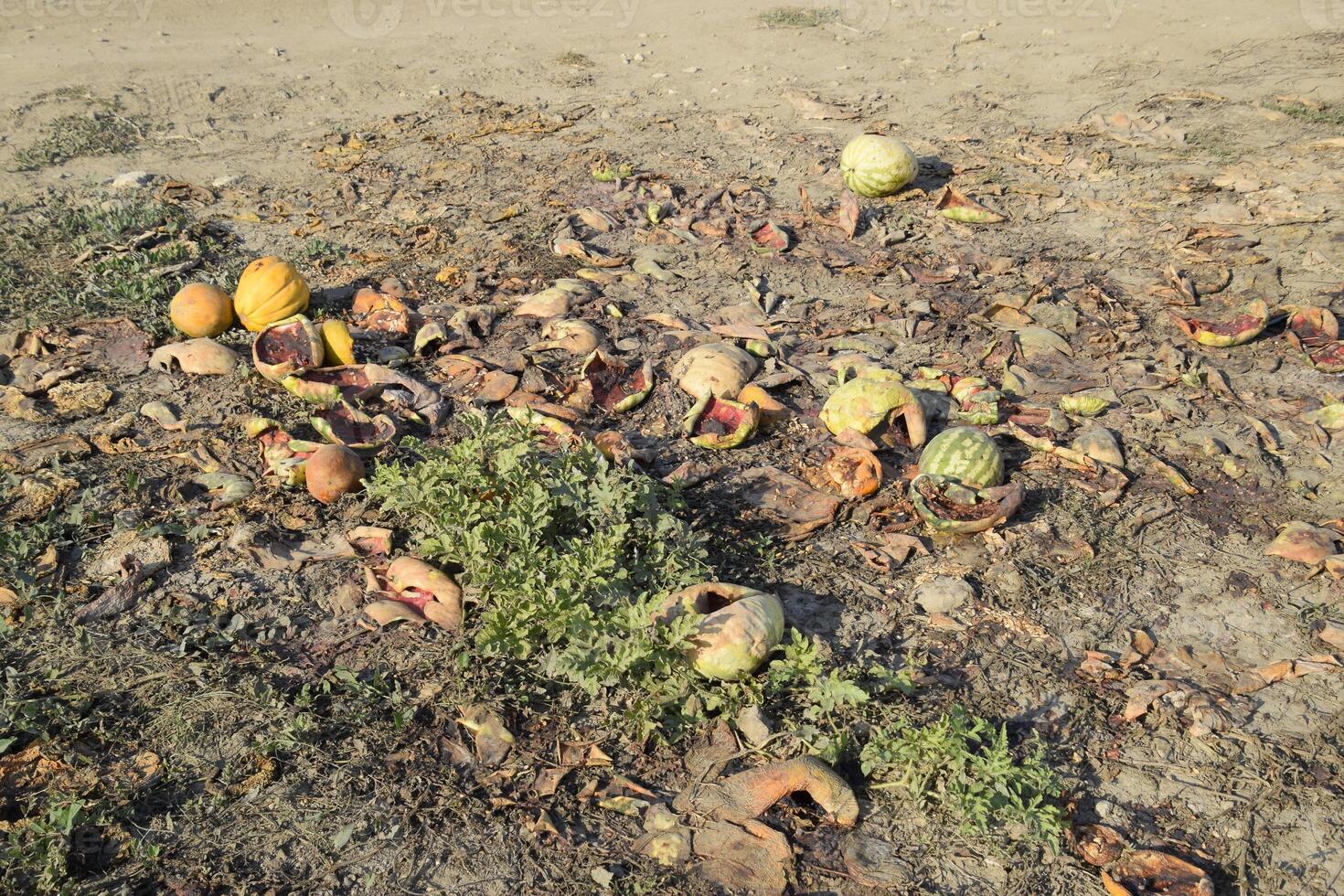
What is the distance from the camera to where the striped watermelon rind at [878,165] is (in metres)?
7.25

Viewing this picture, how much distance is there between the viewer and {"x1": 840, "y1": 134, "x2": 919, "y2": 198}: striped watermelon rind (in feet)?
23.8

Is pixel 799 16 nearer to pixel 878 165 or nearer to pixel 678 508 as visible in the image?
pixel 878 165

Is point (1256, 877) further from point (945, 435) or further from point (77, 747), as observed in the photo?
point (77, 747)

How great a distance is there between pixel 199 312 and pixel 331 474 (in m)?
1.93

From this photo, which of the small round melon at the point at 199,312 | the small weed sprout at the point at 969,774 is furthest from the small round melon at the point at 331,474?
the small weed sprout at the point at 969,774

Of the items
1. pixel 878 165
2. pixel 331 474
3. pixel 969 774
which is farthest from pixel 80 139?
pixel 969 774

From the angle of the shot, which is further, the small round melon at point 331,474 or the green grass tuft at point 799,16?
the green grass tuft at point 799,16

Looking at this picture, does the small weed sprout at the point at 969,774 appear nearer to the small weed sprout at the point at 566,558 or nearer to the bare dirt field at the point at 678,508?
the bare dirt field at the point at 678,508

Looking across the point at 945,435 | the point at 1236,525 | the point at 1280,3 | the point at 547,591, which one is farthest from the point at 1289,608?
the point at 1280,3

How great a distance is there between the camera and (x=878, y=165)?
7.25 m

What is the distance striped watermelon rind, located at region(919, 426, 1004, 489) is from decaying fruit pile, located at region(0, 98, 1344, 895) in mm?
18

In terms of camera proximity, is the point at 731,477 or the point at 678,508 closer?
the point at 678,508

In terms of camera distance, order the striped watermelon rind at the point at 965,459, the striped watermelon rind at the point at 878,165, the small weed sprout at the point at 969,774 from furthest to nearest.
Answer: the striped watermelon rind at the point at 878,165 < the striped watermelon rind at the point at 965,459 < the small weed sprout at the point at 969,774

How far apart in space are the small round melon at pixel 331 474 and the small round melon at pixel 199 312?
1729mm
